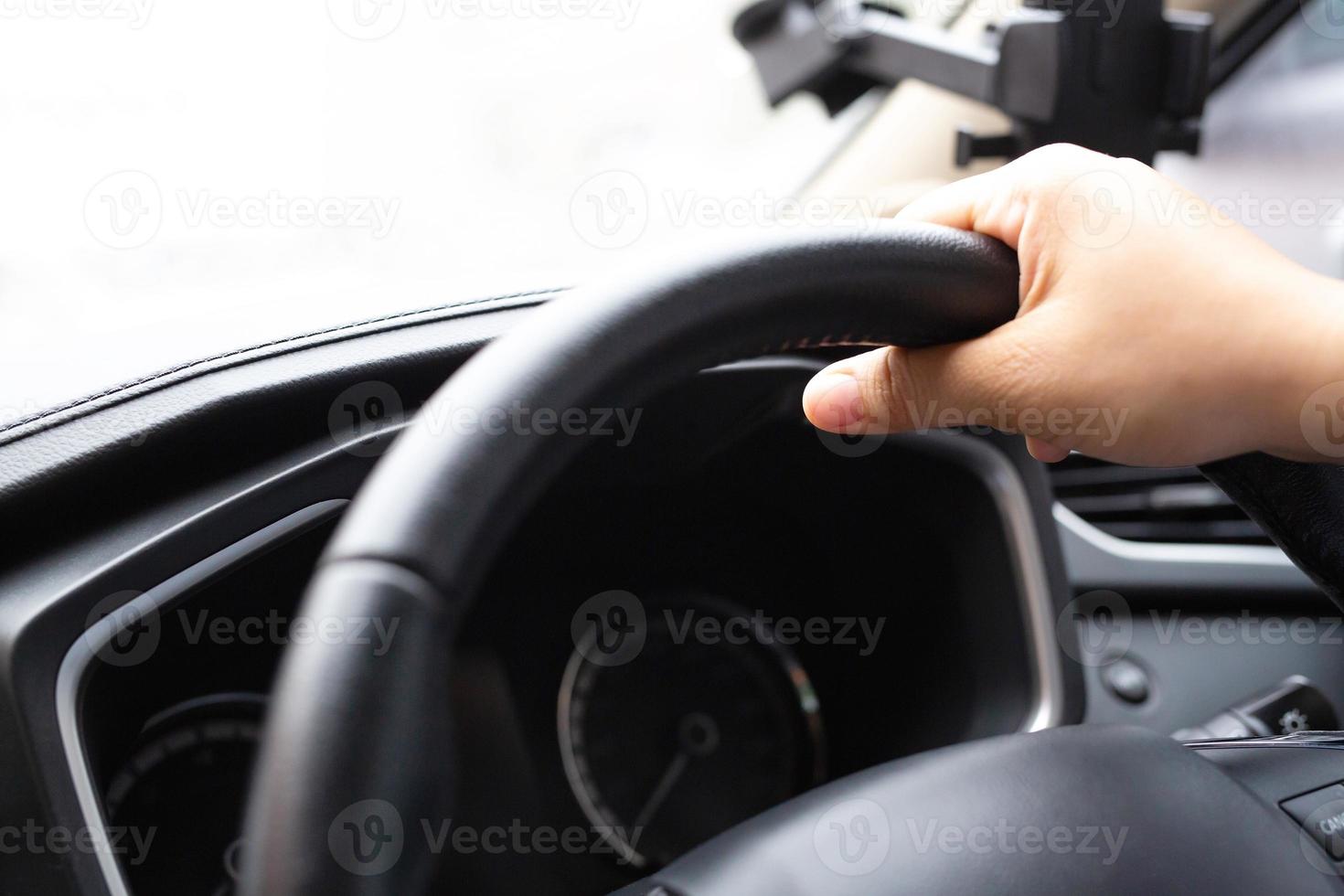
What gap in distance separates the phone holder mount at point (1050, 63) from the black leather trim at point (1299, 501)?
0.83m

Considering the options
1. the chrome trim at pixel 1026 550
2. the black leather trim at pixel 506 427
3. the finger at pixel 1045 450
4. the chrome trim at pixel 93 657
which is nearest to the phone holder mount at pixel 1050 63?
the chrome trim at pixel 1026 550

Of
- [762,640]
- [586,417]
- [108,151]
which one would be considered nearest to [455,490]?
[586,417]

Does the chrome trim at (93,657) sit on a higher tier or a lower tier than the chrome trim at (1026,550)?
higher

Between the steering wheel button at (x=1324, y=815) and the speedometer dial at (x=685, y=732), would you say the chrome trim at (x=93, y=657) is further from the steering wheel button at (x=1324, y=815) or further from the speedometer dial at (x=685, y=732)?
the steering wheel button at (x=1324, y=815)

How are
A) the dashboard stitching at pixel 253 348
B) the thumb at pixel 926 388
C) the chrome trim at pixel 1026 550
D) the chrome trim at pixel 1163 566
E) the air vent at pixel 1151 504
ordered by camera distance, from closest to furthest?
the thumb at pixel 926 388, the dashboard stitching at pixel 253 348, the chrome trim at pixel 1026 550, the chrome trim at pixel 1163 566, the air vent at pixel 1151 504

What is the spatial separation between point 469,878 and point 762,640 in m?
0.41

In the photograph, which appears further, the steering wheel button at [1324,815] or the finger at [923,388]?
the steering wheel button at [1324,815]

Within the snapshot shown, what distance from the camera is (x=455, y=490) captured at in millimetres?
426

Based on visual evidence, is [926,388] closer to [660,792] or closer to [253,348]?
[253,348]

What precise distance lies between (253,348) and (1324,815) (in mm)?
826

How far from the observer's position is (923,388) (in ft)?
1.98

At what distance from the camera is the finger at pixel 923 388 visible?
58 cm

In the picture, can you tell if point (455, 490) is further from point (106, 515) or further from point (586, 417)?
point (106, 515)

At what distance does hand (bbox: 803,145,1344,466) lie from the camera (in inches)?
23.0
